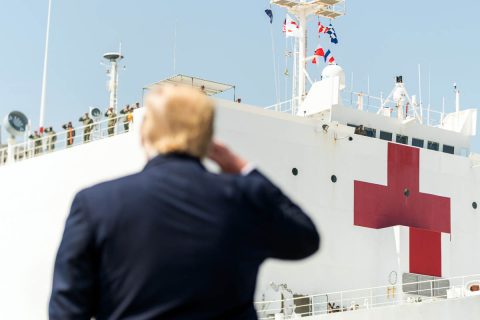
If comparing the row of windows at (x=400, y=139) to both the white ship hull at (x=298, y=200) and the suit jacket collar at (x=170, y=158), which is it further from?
the suit jacket collar at (x=170, y=158)

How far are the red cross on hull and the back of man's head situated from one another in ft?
37.3

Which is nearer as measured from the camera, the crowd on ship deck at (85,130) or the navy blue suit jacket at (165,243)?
the navy blue suit jacket at (165,243)

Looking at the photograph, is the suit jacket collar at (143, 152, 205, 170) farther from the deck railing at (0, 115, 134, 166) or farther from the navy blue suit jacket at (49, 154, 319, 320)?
the deck railing at (0, 115, 134, 166)

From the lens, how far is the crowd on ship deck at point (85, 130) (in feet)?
44.2

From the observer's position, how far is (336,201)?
12.8 meters

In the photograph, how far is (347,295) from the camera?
41.2ft

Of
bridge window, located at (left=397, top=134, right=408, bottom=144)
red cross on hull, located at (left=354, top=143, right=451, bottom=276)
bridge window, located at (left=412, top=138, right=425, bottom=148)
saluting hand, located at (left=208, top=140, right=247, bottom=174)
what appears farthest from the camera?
bridge window, located at (left=412, top=138, right=425, bottom=148)

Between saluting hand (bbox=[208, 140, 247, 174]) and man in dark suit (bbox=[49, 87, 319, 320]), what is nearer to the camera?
man in dark suit (bbox=[49, 87, 319, 320])

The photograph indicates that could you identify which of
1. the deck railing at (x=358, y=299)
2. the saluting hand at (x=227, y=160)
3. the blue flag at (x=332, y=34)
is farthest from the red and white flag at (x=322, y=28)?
the saluting hand at (x=227, y=160)

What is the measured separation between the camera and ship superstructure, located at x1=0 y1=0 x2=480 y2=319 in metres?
12.2

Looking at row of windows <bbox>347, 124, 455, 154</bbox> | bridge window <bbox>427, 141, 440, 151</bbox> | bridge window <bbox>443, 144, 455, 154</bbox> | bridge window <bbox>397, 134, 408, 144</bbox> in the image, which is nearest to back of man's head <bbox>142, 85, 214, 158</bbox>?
row of windows <bbox>347, 124, 455, 154</bbox>

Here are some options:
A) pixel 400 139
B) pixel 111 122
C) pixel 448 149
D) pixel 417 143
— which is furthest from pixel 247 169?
pixel 448 149

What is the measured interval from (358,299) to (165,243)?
11.2m

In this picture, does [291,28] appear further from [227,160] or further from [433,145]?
[227,160]
